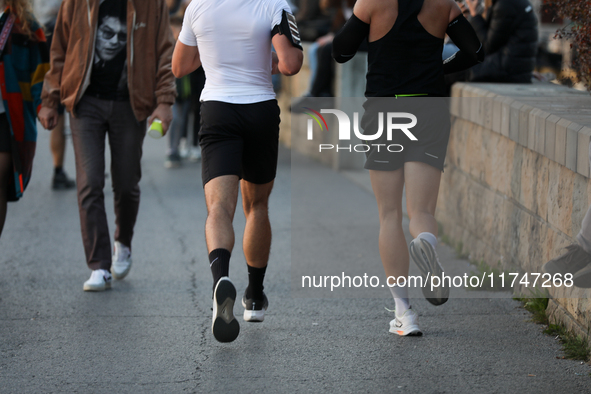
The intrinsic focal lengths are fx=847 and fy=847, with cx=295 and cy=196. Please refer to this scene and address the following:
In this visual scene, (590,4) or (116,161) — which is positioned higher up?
(590,4)

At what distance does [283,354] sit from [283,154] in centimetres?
855

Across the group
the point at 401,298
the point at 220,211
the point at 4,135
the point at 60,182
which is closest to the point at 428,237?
the point at 401,298

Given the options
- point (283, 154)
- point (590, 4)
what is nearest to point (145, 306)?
point (590, 4)

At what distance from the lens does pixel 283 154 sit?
12500 millimetres

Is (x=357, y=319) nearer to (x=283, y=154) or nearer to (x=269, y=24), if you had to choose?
(x=269, y=24)

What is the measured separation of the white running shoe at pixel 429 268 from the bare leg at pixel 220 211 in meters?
0.88

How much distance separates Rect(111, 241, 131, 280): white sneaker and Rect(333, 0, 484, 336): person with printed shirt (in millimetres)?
2047

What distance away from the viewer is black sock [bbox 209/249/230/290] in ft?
12.6

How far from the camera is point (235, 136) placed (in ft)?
13.4

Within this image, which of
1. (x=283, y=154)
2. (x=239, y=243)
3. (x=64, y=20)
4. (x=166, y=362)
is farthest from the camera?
(x=283, y=154)

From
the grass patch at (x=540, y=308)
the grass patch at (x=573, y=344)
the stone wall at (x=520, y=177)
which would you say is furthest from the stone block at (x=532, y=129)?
the grass patch at (x=573, y=344)

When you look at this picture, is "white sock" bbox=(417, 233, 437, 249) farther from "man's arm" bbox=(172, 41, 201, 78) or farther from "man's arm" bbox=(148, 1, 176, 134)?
"man's arm" bbox=(148, 1, 176, 134)

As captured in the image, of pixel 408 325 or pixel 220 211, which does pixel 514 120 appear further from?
pixel 220 211

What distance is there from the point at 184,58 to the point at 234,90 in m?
0.35
